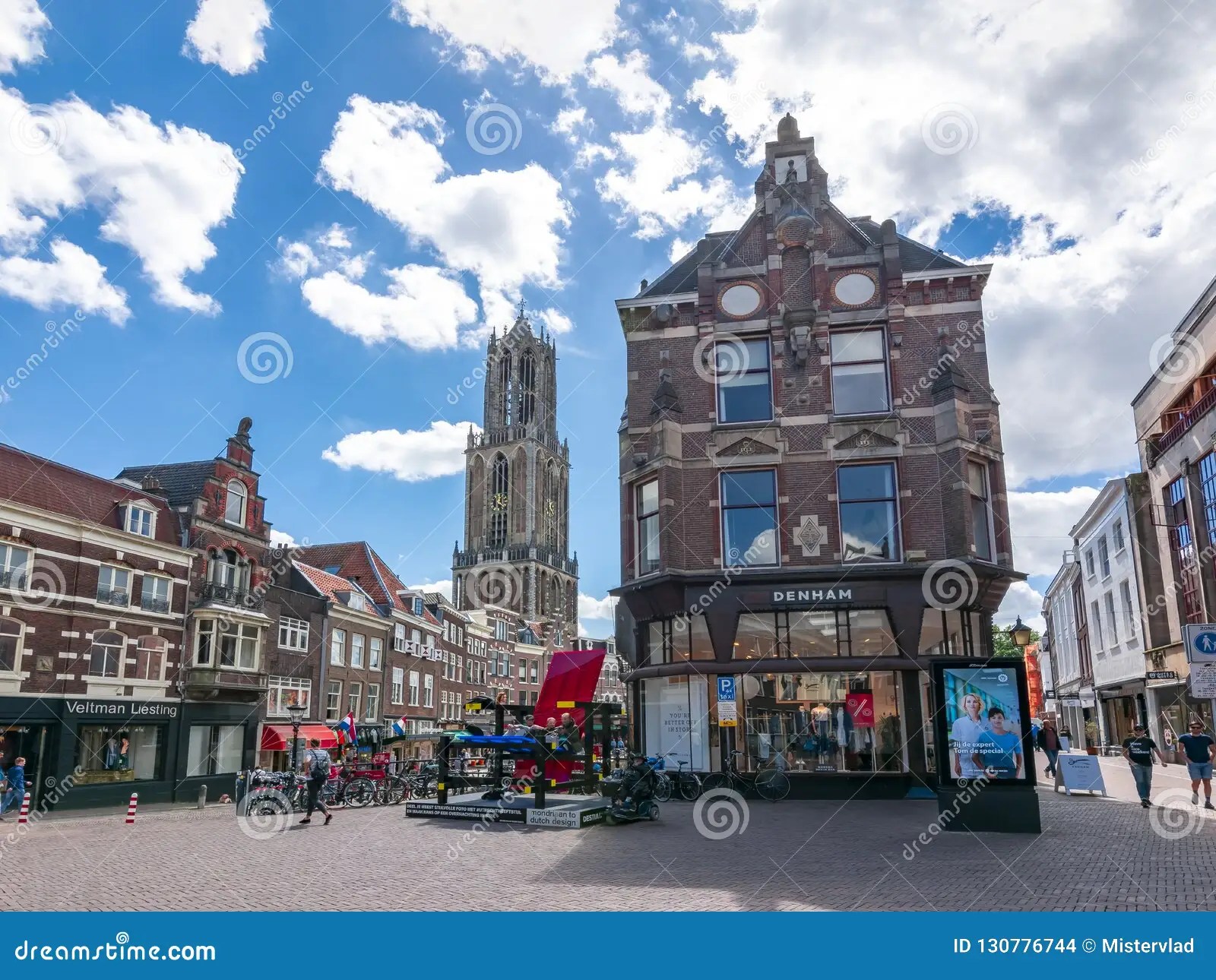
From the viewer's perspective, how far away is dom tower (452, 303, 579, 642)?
124m

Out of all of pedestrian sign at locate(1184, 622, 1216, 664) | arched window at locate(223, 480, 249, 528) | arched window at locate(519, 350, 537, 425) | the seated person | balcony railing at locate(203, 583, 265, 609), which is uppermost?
arched window at locate(519, 350, 537, 425)

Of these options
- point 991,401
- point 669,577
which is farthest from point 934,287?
point 669,577

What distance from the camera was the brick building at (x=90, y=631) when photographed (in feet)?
89.6

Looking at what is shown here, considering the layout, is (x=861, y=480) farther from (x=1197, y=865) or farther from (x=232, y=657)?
(x=232, y=657)

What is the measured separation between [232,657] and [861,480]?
967 inches

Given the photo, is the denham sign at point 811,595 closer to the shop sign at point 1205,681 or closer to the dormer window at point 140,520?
the shop sign at point 1205,681

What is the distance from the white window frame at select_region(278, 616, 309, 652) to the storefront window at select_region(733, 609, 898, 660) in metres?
25.2

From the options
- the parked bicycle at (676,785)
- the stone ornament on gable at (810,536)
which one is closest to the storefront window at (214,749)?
the parked bicycle at (676,785)

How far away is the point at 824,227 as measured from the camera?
26266mm

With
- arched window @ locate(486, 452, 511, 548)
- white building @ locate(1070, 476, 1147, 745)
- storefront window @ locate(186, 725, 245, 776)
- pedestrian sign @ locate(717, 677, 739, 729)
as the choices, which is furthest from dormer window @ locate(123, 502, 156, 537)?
arched window @ locate(486, 452, 511, 548)

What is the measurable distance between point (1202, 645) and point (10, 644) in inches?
1178

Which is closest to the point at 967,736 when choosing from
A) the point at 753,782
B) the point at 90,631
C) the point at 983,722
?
the point at 983,722

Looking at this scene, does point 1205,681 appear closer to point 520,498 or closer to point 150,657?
point 150,657

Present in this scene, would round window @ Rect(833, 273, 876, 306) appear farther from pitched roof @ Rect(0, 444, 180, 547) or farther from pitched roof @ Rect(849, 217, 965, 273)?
pitched roof @ Rect(0, 444, 180, 547)
